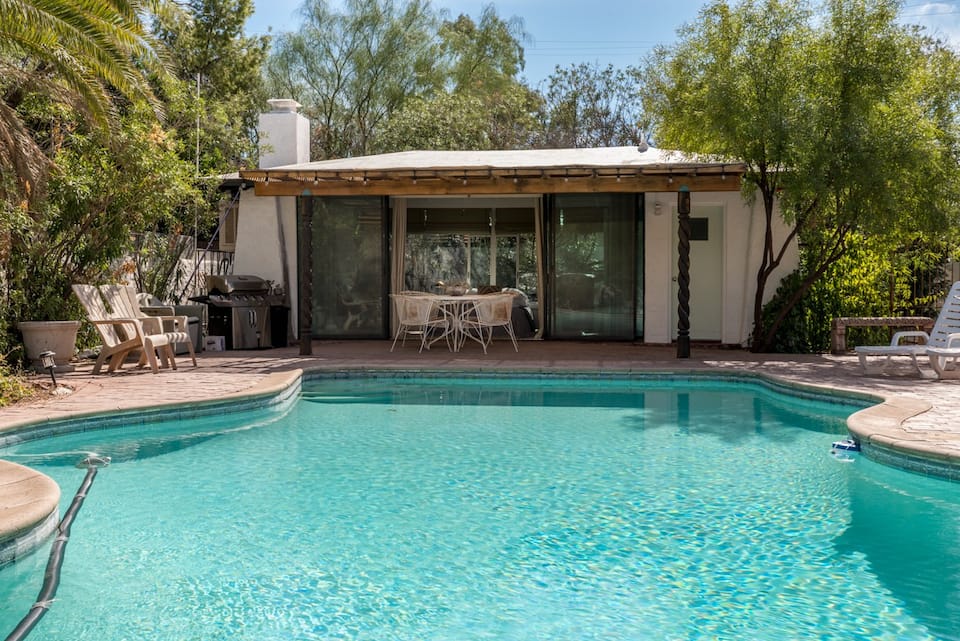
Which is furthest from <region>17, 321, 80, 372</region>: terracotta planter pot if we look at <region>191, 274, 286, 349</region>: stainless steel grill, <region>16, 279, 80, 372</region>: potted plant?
<region>191, 274, 286, 349</region>: stainless steel grill

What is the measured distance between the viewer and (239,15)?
2033 centimetres

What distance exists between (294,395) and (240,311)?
3.48m

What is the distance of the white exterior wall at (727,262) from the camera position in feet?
36.8

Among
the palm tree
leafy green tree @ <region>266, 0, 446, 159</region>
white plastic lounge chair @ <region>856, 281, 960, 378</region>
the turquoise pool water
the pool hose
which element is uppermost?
leafy green tree @ <region>266, 0, 446, 159</region>

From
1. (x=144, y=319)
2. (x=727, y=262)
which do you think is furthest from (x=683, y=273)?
(x=144, y=319)

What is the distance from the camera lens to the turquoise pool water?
3.01 metres

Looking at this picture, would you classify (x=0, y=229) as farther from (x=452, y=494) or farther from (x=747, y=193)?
(x=747, y=193)

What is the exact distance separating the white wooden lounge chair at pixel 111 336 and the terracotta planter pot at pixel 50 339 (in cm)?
39

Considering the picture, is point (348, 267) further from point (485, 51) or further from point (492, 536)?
point (485, 51)

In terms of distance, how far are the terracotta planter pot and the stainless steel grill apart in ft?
7.48

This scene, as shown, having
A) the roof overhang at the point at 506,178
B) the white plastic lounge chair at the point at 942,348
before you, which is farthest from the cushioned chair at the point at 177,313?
the white plastic lounge chair at the point at 942,348

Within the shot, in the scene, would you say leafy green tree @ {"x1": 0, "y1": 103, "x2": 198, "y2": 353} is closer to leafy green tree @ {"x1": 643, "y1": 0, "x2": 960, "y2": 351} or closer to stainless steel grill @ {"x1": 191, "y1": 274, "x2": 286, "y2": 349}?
stainless steel grill @ {"x1": 191, "y1": 274, "x2": 286, "y2": 349}

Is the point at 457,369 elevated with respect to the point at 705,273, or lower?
lower

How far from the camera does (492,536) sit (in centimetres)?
392
